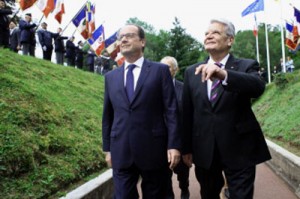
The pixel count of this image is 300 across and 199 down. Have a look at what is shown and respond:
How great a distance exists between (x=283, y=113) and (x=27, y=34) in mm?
9509

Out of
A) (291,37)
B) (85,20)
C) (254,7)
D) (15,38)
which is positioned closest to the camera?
(15,38)

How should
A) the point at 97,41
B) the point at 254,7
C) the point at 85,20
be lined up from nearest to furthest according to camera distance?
the point at 85,20, the point at 97,41, the point at 254,7

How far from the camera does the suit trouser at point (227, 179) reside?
126 inches

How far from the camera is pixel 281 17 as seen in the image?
21.6 meters

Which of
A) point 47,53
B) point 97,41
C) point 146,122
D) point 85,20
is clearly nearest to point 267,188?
point 146,122

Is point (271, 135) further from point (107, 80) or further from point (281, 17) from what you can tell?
point (281, 17)

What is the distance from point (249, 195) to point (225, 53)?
4.07 ft

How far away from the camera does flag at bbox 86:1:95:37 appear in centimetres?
1852

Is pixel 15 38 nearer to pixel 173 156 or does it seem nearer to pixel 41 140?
pixel 41 140

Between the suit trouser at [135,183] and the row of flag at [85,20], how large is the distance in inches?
407

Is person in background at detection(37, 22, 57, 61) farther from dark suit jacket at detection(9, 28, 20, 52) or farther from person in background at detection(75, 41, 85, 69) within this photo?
person in background at detection(75, 41, 85, 69)

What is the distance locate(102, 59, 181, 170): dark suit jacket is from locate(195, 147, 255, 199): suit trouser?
394mm

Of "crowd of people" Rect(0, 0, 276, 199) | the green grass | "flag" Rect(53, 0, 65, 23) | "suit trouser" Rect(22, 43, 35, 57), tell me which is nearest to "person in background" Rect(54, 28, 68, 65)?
"flag" Rect(53, 0, 65, 23)

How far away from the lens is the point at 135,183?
11.4 ft
